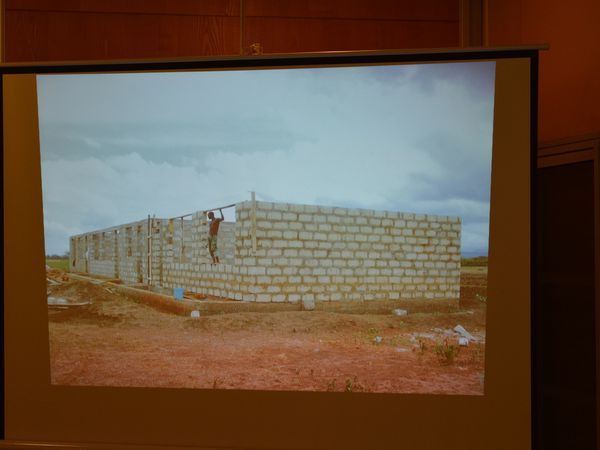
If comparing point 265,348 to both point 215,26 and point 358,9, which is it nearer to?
point 215,26

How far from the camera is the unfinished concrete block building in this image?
2.71 m

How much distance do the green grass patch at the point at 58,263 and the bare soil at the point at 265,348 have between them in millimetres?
32

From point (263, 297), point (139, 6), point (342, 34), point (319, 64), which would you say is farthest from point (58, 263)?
point (342, 34)

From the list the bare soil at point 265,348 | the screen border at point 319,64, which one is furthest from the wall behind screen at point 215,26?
the bare soil at point 265,348

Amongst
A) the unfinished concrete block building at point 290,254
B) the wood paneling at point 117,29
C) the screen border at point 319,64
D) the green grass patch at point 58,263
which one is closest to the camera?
the screen border at point 319,64

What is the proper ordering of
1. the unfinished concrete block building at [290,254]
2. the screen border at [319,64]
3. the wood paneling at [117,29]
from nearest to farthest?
the screen border at [319,64], the unfinished concrete block building at [290,254], the wood paneling at [117,29]

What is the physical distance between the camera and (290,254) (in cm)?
275

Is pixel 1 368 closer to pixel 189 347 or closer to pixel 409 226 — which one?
pixel 189 347

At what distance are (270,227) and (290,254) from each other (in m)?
0.16

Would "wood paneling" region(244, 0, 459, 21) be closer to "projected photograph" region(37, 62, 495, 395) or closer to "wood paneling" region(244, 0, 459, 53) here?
"wood paneling" region(244, 0, 459, 53)

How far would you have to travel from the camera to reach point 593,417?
277cm

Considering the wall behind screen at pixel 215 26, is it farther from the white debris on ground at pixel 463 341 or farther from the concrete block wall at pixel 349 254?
the white debris on ground at pixel 463 341

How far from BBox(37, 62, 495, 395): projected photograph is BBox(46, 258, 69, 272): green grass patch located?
0.02m

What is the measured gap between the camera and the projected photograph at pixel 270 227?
2.69 m
